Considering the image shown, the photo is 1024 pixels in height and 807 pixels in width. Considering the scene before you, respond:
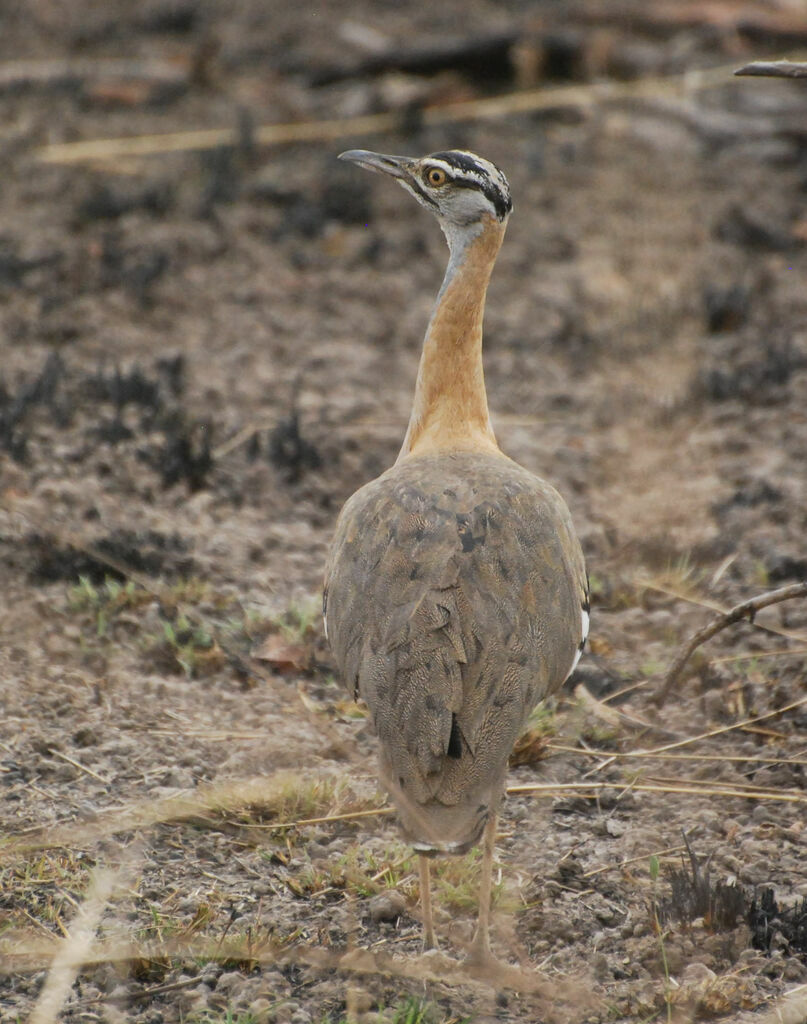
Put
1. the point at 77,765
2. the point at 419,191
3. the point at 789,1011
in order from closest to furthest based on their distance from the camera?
the point at 789,1011, the point at 77,765, the point at 419,191

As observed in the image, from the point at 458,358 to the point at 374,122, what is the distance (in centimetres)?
611

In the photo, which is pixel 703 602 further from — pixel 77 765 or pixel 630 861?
pixel 77 765

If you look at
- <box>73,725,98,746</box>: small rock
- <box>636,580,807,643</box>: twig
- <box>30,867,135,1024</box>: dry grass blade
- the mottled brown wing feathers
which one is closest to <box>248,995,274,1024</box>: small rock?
<box>30,867,135,1024</box>: dry grass blade

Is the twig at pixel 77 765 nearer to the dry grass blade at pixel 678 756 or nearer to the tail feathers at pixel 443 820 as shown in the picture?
the tail feathers at pixel 443 820

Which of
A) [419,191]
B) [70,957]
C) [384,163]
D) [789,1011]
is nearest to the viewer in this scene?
[70,957]

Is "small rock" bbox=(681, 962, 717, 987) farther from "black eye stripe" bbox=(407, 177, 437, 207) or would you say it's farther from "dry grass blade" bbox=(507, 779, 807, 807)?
"black eye stripe" bbox=(407, 177, 437, 207)

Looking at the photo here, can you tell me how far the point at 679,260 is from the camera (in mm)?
9508

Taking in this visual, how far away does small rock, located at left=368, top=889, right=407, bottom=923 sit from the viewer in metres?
4.29

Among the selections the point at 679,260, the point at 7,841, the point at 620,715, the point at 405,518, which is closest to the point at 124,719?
the point at 7,841

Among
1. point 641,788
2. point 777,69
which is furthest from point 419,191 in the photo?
point 641,788

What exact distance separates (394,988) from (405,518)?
1424mm

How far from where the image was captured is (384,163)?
548 centimetres

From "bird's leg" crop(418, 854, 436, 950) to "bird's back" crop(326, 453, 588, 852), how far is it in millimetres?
405

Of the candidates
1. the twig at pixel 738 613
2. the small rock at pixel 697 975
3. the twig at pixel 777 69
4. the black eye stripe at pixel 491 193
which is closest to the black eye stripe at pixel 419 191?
the black eye stripe at pixel 491 193
